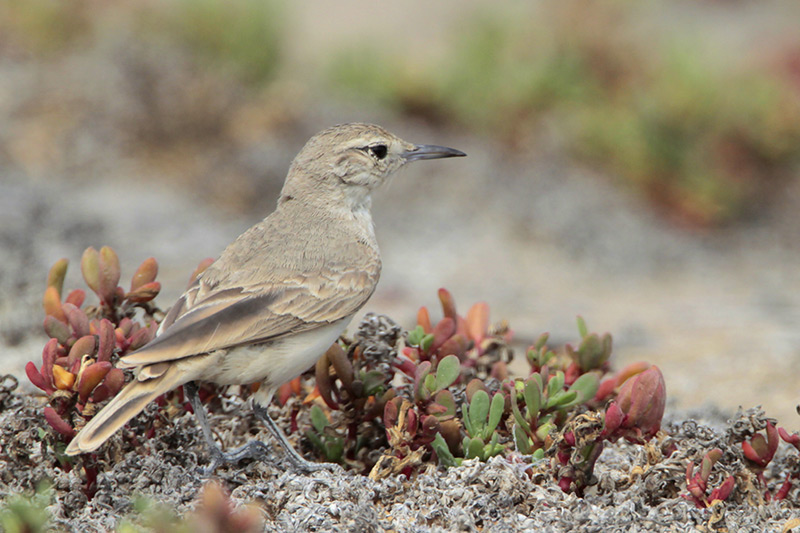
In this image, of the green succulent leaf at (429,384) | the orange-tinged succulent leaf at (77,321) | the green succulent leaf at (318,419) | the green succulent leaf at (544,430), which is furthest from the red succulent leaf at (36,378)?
the green succulent leaf at (544,430)

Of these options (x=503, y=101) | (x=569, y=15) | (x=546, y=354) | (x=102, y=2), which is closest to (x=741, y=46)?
(x=569, y=15)

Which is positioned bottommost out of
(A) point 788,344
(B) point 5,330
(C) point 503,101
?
(B) point 5,330

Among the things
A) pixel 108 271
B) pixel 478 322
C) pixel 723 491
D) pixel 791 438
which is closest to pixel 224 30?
pixel 108 271

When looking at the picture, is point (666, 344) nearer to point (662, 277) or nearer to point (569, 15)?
point (662, 277)

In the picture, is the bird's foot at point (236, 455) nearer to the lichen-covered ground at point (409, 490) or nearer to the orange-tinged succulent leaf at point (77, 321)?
the lichen-covered ground at point (409, 490)

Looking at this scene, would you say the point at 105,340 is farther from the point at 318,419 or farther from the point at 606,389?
the point at 606,389

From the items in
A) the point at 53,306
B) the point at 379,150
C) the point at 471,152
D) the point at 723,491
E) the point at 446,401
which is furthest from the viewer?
the point at 471,152

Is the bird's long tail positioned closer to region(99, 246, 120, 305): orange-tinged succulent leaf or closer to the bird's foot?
the bird's foot
